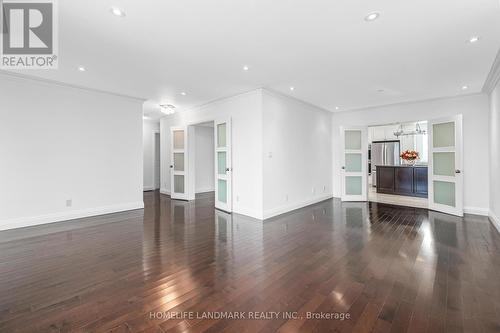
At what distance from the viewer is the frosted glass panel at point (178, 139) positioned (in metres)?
7.11

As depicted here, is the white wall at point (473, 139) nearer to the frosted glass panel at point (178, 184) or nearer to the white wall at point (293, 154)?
the white wall at point (293, 154)

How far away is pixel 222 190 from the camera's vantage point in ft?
18.9

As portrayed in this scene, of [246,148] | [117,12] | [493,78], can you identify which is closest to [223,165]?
[246,148]

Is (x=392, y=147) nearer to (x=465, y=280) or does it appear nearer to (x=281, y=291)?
(x=465, y=280)

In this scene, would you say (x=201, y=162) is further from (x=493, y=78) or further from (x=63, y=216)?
(x=493, y=78)

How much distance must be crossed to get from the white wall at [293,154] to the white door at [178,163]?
3.06 m

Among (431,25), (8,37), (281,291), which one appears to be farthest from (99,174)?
(431,25)

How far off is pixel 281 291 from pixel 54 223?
15.2 feet

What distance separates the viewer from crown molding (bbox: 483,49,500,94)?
11.7ft

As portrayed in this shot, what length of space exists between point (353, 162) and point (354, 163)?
0.04 m

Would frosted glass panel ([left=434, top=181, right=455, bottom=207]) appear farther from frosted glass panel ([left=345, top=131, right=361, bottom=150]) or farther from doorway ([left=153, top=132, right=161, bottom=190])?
doorway ([left=153, top=132, right=161, bottom=190])

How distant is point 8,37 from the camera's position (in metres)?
2.84

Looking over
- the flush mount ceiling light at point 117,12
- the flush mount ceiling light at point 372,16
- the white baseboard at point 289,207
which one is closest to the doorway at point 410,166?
the white baseboard at point 289,207

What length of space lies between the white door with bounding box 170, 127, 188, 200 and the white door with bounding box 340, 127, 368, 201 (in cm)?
476
